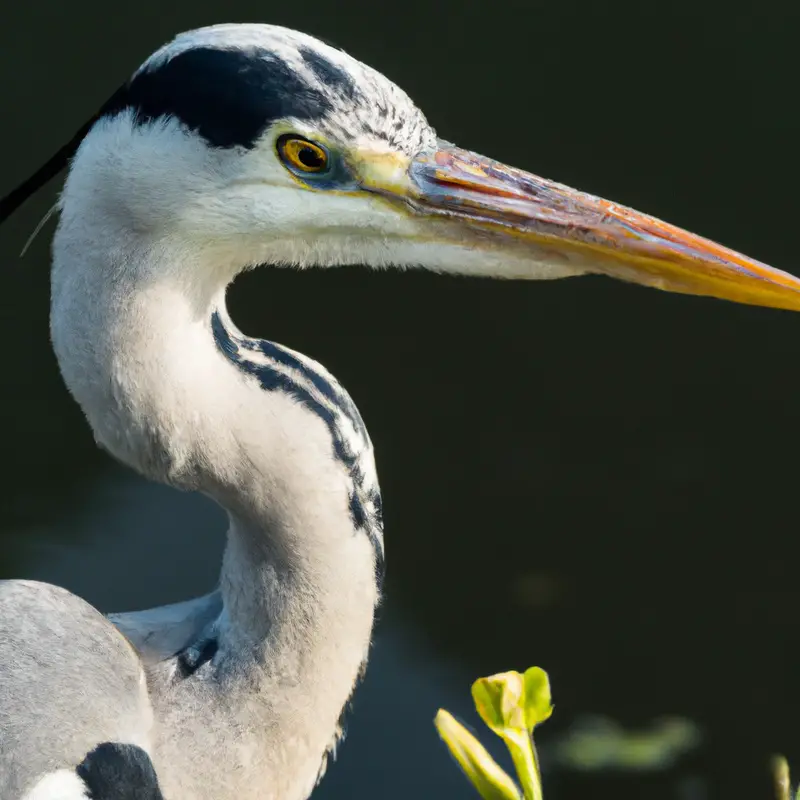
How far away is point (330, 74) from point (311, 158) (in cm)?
11

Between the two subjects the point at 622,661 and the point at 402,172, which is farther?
the point at 622,661

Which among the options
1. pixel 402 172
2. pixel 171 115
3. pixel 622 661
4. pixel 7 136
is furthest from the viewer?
pixel 7 136

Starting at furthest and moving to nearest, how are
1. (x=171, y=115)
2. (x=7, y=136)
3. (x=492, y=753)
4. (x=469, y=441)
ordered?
(x=7, y=136)
(x=469, y=441)
(x=492, y=753)
(x=171, y=115)

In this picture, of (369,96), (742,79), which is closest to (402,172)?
(369,96)

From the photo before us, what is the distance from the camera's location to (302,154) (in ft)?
5.55

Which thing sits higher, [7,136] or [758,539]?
[7,136]

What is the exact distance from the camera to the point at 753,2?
4.15 metres

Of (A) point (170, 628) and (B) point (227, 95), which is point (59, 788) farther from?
(B) point (227, 95)

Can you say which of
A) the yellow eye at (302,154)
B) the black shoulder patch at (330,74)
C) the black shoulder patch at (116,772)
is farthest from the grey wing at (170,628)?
the black shoulder patch at (330,74)

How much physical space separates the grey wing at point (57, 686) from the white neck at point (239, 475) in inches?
3.5

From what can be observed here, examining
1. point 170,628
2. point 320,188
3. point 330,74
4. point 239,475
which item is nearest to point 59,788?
point 170,628

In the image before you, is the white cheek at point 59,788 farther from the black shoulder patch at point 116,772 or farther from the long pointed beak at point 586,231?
the long pointed beak at point 586,231

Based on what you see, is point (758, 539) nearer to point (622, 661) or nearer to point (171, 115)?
point (622, 661)

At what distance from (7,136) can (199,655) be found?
2497 millimetres
